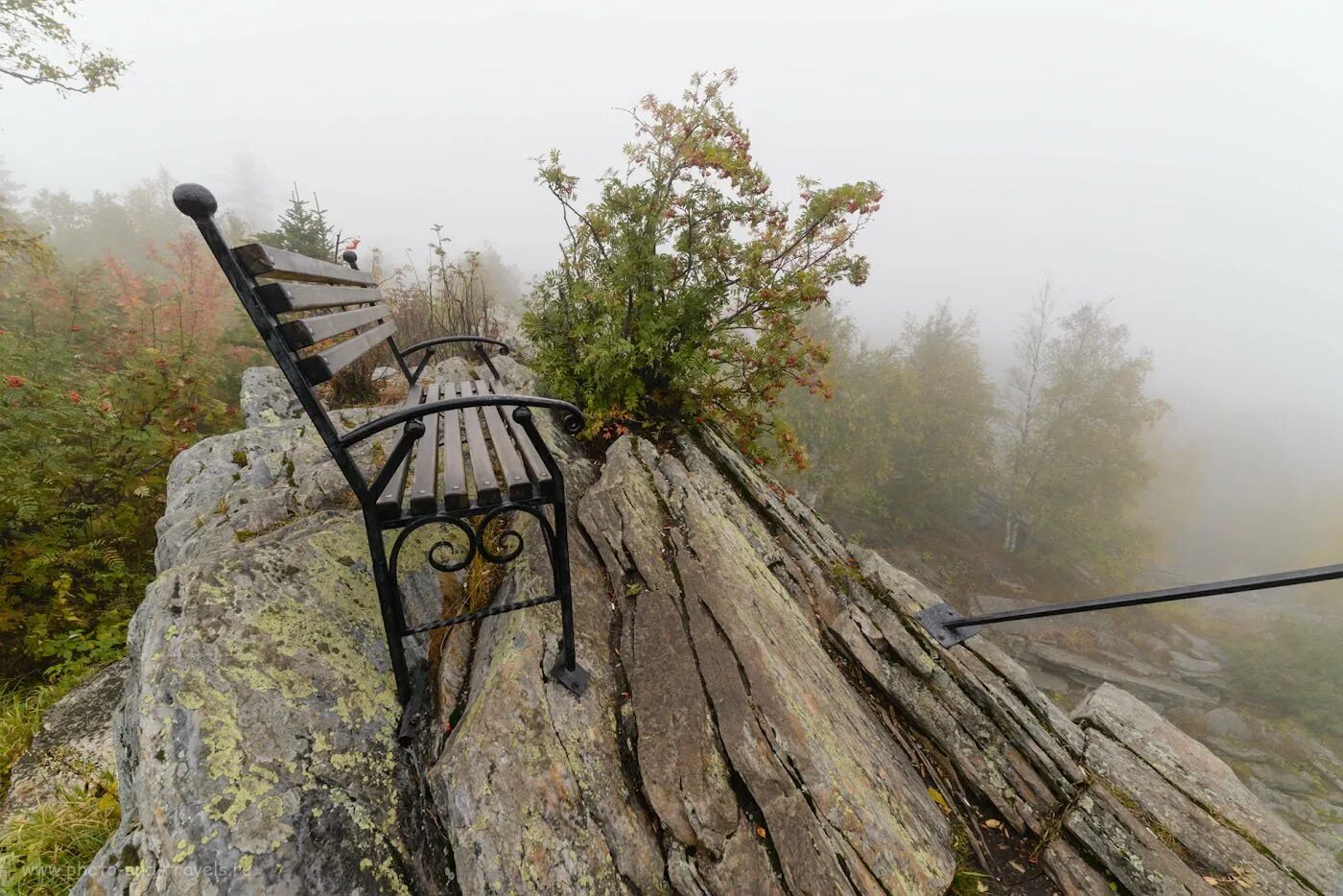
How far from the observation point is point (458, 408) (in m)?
1.70

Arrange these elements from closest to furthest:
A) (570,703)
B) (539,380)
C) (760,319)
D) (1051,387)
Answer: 1. (570,703)
2. (760,319)
3. (539,380)
4. (1051,387)

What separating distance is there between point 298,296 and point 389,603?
127cm

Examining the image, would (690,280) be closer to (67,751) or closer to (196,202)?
(196,202)

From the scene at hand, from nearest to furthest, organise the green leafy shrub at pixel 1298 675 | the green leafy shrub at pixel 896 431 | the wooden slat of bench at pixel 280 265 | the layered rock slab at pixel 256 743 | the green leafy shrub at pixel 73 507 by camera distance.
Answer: the wooden slat of bench at pixel 280 265 < the layered rock slab at pixel 256 743 < the green leafy shrub at pixel 73 507 < the green leafy shrub at pixel 1298 675 < the green leafy shrub at pixel 896 431

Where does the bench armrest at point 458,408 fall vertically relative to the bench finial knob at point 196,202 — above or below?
below

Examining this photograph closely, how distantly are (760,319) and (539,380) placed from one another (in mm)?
2362

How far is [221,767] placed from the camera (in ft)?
5.77

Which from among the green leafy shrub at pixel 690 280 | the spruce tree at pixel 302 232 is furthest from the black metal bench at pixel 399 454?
the spruce tree at pixel 302 232

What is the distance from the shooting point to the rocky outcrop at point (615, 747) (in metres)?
1.79

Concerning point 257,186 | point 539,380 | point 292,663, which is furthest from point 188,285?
point 257,186

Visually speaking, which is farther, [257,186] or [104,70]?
Result: [257,186]

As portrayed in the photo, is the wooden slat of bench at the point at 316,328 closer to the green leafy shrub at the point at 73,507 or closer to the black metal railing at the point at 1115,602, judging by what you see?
the black metal railing at the point at 1115,602

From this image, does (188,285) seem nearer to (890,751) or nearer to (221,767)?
(221,767)

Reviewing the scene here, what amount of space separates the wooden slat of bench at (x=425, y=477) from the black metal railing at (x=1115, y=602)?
248 centimetres
